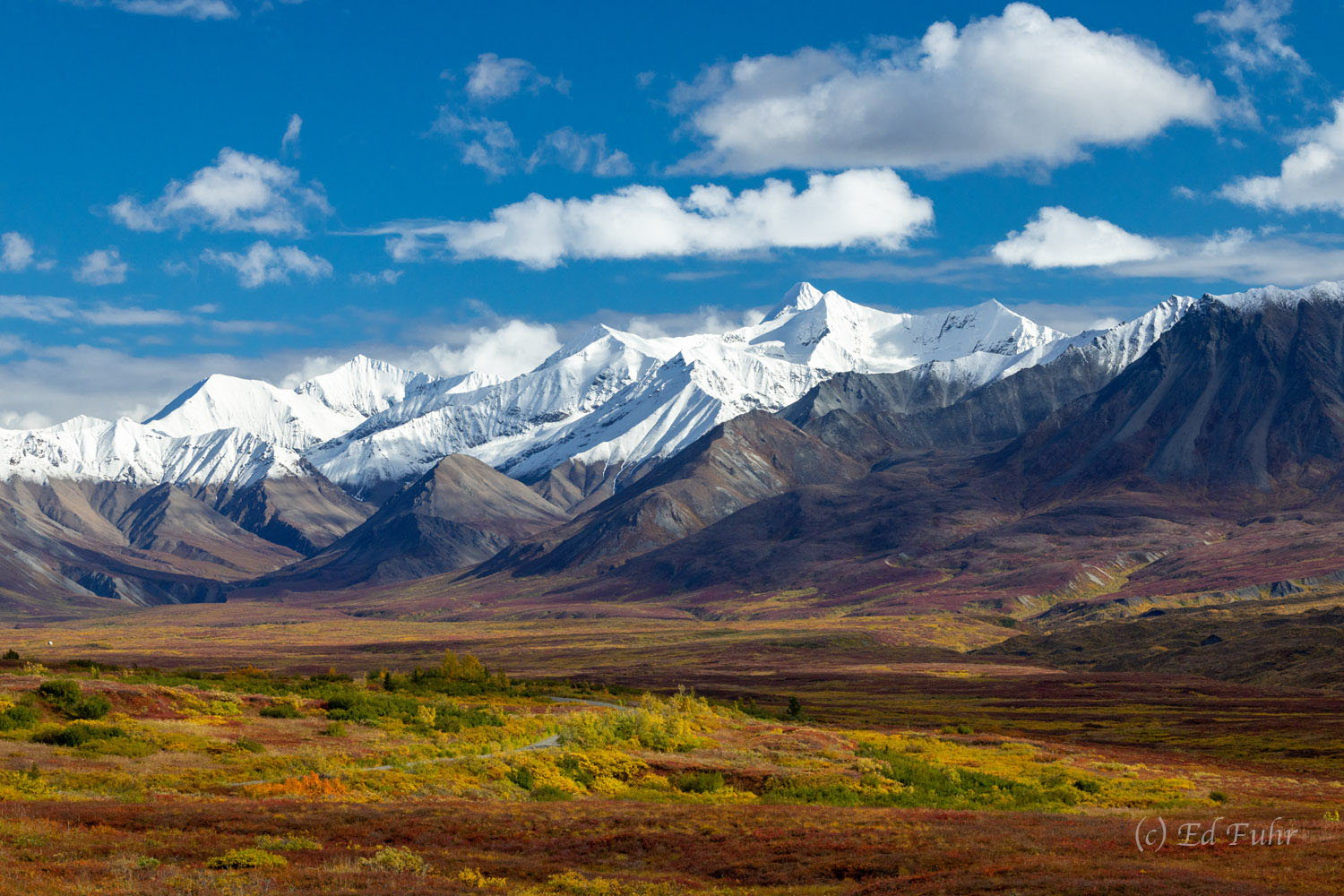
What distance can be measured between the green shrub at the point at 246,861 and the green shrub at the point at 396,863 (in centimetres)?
189

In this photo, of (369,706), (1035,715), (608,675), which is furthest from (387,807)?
(608,675)

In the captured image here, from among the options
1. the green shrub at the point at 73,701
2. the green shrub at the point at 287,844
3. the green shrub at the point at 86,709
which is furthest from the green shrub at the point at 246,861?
the green shrub at the point at 73,701

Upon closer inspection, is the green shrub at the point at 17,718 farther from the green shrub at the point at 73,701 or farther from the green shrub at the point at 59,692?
the green shrub at the point at 59,692

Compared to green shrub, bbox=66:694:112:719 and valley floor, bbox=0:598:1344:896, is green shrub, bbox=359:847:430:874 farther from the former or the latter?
green shrub, bbox=66:694:112:719

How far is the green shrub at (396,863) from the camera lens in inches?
1101

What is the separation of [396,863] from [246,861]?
129 inches

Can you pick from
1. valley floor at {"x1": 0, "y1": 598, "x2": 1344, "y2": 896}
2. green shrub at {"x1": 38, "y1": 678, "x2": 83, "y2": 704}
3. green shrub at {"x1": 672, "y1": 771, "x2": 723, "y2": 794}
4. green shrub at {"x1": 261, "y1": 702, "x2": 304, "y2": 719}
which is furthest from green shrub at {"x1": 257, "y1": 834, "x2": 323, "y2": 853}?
green shrub at {"x1": 261, "y1": 702, "x2": 304, "y2": 719}

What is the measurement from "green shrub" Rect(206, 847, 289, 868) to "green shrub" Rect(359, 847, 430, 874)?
1.89m

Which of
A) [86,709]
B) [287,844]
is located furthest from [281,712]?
[287,844]

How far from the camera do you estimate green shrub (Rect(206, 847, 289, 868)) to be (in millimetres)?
27359

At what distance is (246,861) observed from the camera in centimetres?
2745

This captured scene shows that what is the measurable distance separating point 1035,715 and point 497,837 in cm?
10679

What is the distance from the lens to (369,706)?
213 ft

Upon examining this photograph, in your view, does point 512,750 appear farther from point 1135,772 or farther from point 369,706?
point 1135,772
